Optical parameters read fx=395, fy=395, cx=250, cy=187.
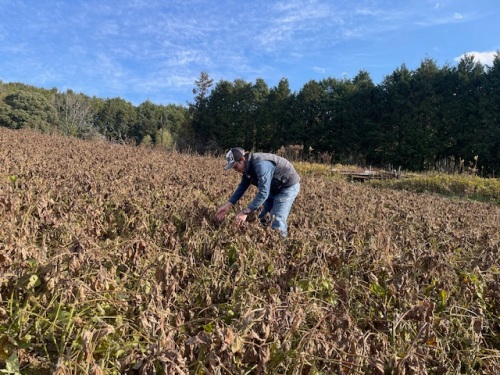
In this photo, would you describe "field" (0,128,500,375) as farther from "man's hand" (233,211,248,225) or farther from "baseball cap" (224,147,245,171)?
"baseball cap" (224,147,245,171)

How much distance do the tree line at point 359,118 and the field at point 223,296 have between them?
13477mm

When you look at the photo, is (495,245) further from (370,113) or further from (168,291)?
(370,113)

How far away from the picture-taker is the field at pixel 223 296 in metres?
1.67

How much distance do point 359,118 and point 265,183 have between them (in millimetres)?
28037

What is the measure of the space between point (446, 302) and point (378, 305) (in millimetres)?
480

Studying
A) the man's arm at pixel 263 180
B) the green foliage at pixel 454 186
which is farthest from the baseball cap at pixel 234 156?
the green foliage at pixel 454 186

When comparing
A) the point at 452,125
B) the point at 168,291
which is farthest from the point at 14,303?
the point at 452,125

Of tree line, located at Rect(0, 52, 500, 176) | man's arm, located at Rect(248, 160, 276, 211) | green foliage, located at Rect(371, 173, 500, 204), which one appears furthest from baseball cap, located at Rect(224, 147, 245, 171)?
tree line, located at Rect(0, 52, 500, 176)

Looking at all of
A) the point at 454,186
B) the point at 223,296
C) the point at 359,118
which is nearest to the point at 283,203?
the point at 223,296

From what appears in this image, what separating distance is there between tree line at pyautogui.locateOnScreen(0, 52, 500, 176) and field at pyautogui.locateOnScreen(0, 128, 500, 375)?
13.5 m

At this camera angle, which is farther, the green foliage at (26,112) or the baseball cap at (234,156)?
the green foliage at (26,112)

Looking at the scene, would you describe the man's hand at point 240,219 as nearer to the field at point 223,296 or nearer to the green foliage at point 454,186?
the field at point 223,296

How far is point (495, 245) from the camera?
378cm

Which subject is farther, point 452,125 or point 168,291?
point 452,125
